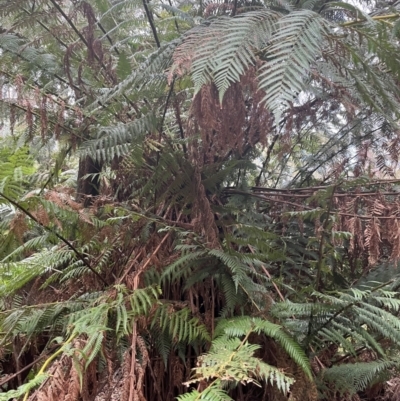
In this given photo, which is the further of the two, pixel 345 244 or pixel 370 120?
pixel 370 120

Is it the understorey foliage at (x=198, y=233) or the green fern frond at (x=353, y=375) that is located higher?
the understorey foliage at (x=198, y=233)

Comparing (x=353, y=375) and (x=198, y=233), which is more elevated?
(x=198, y=233)

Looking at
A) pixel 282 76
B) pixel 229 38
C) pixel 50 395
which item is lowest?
pixel 50 395

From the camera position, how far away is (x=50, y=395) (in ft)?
2.29

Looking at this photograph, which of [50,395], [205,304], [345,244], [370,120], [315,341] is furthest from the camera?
[370,120]

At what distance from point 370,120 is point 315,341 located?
1153 mm

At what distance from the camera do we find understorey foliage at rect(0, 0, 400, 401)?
84 centimetres

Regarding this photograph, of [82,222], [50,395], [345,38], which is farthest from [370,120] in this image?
[50,395]

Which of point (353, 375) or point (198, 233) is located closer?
point (353, 375)

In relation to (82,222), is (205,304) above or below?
below

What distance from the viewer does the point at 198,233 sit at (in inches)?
47.3

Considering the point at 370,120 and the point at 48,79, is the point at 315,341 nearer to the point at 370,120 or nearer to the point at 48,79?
the point at 370,120

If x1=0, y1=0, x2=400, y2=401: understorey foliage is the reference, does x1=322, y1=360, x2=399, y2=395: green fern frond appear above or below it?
below

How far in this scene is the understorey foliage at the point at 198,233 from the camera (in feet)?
2.77
